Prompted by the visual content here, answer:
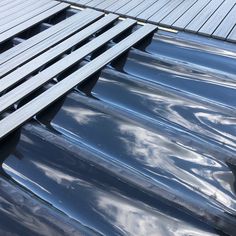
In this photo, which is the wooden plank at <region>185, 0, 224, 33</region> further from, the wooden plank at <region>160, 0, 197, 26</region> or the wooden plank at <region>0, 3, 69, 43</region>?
the wooden plank at <region>0, 3, 69, 43</region>

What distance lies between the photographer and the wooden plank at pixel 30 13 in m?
3.06

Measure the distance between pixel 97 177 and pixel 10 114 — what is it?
0.62m

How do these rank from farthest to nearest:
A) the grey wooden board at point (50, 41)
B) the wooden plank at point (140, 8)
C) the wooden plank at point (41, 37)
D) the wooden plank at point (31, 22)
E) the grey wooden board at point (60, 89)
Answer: the wooden plank at point (140, 8)
the wooden plank at point (31, 22)
the wooden plank at point (41, 37)
the grey wooden board at point (50, 41)
the grey wooden board at point (60, 89)

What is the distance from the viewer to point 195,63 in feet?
8.48

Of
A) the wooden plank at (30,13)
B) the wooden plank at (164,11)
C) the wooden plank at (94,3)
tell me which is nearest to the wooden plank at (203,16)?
the wooden plank at (164,11)

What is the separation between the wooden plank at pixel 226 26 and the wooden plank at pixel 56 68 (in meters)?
0.65

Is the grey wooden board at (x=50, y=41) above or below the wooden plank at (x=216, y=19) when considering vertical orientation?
below

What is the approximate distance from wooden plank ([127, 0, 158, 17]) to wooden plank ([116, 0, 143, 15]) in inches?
1.3

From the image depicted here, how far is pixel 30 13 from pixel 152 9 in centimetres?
103

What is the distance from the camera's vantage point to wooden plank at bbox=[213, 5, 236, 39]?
2.92 meters

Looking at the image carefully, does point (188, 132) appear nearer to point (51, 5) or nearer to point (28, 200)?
point (28, 200)

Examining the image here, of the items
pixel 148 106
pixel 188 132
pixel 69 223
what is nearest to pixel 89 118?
pixel 148 106

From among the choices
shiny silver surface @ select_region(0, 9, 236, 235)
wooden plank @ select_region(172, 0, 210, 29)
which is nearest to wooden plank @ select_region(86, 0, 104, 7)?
wooden plank @ select_region(172, 0, 210, 29)

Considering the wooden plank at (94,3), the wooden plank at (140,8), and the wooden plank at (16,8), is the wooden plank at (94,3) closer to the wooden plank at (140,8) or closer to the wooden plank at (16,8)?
the wooden plank at (140,8)
